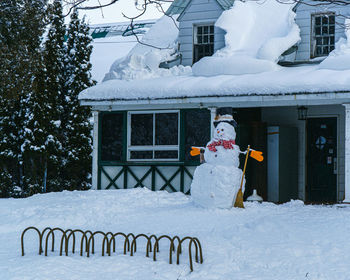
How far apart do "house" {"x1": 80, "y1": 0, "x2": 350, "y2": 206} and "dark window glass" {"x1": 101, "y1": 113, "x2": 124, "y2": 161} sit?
3 cm

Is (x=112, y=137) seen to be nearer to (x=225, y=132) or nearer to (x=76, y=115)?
(x=225, y=132)

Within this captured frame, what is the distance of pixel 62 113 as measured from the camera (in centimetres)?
2005

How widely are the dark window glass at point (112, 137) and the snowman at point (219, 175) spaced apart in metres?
4.01

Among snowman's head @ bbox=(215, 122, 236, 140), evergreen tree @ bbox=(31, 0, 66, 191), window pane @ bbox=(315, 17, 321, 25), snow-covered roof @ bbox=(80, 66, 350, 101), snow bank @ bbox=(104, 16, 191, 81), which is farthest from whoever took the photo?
evergreen tree @ bbox=(31, 0, 66, 191)

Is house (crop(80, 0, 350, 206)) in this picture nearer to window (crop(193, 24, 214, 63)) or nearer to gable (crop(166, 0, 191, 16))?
window (crop(193, 24, 214, 63))

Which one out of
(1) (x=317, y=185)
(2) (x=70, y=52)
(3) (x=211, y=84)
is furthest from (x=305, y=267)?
(2) (x=70, y=52)

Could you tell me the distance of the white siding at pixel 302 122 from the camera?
552 inches

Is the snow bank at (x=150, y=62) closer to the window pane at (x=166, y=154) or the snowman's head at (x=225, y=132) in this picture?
the window pane at (x=166, y=154)

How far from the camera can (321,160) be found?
1441 centimetres


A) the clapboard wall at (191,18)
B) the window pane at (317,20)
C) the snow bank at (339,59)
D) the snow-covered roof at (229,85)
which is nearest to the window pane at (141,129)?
the snow-covered roof at (229,85)

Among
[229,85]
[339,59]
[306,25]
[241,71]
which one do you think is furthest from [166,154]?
[306,25]

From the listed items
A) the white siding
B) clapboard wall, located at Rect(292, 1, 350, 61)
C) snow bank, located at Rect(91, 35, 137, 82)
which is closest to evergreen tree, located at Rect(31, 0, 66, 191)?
the white siding

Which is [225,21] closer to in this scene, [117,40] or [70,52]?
[70,52]

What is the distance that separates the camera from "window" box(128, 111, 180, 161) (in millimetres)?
14203
